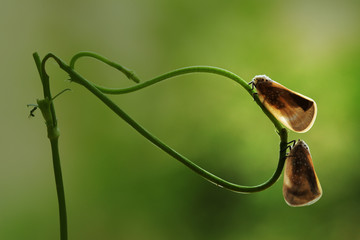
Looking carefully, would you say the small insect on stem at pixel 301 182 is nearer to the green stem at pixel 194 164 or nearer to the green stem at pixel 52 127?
the green stem at pixel 194 164

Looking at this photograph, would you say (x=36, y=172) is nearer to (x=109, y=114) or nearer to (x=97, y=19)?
(x=109, y=114)

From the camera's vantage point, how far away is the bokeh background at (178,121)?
96cm

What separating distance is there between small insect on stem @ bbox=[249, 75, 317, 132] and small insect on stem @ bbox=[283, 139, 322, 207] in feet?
0.06

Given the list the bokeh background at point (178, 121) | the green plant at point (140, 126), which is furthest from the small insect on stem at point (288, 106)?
the bokeh background at point (178, 121)

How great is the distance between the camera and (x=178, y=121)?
1031 mm

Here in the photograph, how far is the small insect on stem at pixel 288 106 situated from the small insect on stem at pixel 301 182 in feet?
0.06

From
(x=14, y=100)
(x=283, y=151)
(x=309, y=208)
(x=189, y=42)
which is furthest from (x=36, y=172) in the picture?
(x=283, y=151)

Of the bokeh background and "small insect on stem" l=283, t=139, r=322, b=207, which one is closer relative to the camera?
"small insect on stem" l=283, t=139, r=322, b=207

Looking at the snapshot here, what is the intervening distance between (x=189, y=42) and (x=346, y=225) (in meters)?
0.52

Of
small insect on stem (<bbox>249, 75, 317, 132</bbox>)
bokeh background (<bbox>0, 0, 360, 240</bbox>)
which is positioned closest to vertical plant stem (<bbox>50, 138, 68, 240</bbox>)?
small insect on stem (<bbox>249, 75, 317, 132</bbox>)

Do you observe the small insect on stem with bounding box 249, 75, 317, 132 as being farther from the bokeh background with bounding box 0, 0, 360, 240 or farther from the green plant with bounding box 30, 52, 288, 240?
the bokeh background with bounding box 0, 0, 360, 240

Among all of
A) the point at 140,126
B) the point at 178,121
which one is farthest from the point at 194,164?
the point at 178,121

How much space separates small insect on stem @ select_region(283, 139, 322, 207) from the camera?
1.35 ft

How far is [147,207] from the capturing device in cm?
101
